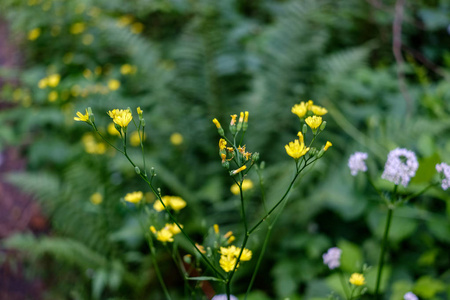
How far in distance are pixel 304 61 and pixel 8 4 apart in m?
2.54

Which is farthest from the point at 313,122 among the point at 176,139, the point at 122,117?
the point at 176,139

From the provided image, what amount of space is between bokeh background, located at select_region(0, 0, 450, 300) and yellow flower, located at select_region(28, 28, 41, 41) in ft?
0.07

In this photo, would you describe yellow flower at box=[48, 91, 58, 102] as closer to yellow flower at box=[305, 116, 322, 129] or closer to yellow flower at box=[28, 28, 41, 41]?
yellow flower at box=[28, 28, 41, 41]

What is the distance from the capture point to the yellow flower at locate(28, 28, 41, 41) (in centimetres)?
265

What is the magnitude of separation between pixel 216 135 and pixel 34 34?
1.58 metres

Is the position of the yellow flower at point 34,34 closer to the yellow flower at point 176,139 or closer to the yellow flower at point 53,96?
the yellow flower at point 53,96

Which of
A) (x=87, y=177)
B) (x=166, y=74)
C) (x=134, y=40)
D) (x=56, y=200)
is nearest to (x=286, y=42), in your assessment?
(x=166, y=74)

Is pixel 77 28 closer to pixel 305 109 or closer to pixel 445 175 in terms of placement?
pixel 305 109

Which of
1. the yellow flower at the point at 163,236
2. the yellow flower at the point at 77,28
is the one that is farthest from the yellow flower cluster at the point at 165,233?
the yellow flower at the point at 77,28

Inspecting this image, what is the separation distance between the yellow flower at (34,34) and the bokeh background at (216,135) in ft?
0.07

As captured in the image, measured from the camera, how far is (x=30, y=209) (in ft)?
8.19

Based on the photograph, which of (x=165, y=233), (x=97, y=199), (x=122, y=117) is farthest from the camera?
(x=97, y=199)

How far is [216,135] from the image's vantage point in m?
2.16

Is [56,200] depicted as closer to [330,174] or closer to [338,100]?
[330,174]
